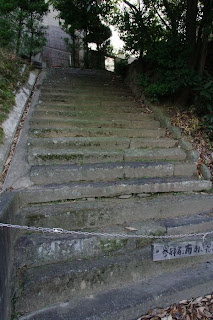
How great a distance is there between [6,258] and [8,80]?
12.0 feet

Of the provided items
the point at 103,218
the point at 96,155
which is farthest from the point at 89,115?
the point at 103,218

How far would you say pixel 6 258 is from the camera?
1531 mm

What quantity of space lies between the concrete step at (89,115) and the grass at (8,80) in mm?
512

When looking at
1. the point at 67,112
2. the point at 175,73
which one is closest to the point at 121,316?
the point at 67,112

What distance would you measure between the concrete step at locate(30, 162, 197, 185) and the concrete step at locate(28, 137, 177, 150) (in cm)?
46

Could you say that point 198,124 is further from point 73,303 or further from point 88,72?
point 88,72

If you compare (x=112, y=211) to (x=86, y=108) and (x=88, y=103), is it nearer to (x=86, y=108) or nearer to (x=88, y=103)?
(x=86, y=108)

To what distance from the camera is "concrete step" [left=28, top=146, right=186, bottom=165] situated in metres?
2.74

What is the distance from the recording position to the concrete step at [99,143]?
9.74 ft

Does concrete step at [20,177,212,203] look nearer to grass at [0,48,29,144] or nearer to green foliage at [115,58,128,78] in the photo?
grass at [0,48,29,144]

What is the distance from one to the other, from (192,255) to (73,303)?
1.29 m

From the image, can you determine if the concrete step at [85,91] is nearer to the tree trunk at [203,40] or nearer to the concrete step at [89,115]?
the concrete step at [89,115]

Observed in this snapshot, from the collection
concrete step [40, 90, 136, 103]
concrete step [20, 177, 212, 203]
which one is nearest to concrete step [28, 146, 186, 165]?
concrete step [20, 177, 212, 203]

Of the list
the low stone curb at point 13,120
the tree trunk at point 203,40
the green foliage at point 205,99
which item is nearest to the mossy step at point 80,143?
the low stone curb at point 13,120
